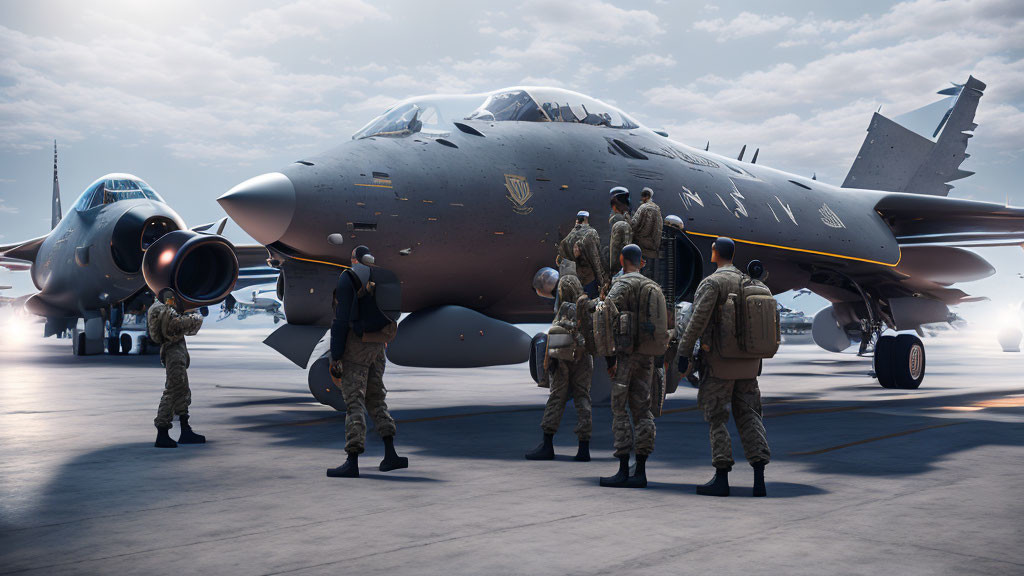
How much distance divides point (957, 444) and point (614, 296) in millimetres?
4339

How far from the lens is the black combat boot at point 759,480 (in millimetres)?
5934

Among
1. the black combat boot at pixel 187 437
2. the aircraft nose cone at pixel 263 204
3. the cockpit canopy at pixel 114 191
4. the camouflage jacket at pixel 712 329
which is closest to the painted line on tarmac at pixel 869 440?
the camouflage jacket at pixel 712 329

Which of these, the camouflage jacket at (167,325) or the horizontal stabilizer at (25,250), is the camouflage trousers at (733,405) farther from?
the horizontal stabilizer at (25,250)

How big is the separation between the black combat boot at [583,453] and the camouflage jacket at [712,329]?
1.86 meters

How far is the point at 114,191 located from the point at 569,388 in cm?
1964

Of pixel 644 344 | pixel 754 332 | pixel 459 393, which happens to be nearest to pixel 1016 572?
pixel 754 332

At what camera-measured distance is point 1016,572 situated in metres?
3.98

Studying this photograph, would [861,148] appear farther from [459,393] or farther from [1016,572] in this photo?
[1016,572]

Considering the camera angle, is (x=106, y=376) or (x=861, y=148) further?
(x=861, y=148)

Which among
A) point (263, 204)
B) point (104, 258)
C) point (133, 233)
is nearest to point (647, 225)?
point (263, 204)

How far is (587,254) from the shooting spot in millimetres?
8414

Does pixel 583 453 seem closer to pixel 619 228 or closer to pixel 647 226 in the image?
pixel 619 228

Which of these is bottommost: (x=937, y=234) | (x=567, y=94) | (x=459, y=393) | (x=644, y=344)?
(x=459, y=393)

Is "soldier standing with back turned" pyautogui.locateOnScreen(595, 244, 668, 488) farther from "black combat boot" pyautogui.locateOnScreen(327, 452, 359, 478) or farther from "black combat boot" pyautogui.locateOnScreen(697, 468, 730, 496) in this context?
"black combat boot" pyautogui.locateOnScreen(327, 452, 359, 478)
